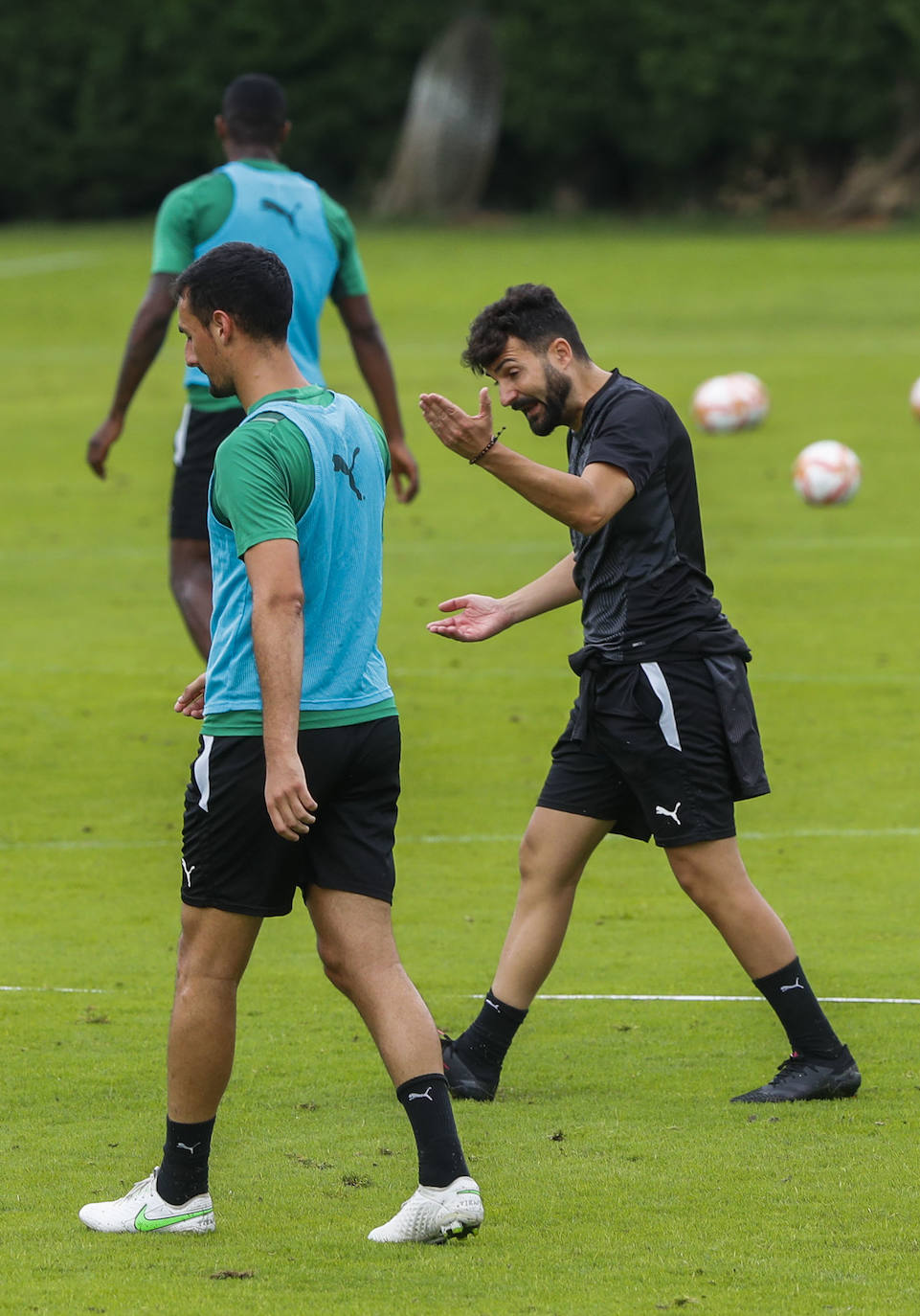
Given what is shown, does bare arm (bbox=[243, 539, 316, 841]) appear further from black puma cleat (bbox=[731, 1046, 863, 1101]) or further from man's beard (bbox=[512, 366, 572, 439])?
black puma cleat (bbox=[731, 1046, 863, 1101])

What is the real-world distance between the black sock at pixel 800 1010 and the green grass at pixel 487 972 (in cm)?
17

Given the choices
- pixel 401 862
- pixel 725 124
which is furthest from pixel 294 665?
pixel 725 124

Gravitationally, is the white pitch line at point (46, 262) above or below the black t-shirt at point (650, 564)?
below

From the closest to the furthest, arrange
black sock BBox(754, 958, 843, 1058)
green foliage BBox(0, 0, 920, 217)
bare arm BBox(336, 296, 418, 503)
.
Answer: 1. black sock BBox(754, 958, 843, 1058)
2. bare arm BBox(336, 296, 418, 503)
3. green foliage BBox(0, 0, 920, 217)

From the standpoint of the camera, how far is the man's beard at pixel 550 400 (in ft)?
17.6

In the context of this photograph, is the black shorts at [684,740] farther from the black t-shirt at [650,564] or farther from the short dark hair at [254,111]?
the short dark hair at [254,111]

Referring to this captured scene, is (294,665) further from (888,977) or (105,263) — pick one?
(105,263)

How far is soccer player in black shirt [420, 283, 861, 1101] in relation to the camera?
17.6ft

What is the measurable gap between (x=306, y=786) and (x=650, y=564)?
1514 millimetres

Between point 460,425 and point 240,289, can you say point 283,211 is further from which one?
point 240,289

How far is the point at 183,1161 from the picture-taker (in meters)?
4.50

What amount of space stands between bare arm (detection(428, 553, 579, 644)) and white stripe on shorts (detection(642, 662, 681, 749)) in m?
0.31

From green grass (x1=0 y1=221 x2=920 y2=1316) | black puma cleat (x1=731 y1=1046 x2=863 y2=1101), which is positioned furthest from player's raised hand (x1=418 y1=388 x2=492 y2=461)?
black puma cleat (x1=731 y1=1046 x2=863 y2=1101)

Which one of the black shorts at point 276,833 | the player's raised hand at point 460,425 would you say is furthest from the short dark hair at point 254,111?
the black shorts at point 276,833
